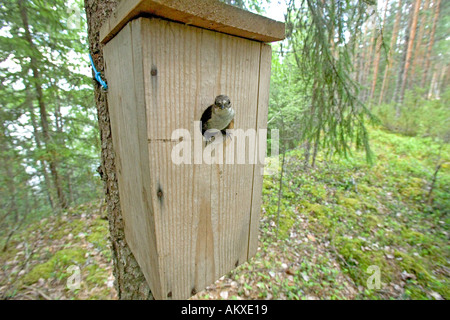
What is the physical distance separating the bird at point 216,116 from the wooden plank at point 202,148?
3 cm

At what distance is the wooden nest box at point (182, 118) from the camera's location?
0.58 meters

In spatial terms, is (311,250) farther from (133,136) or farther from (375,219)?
(133,136)

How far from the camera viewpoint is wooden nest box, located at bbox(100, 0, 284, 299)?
576 millimetres

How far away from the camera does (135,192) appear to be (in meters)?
0.78

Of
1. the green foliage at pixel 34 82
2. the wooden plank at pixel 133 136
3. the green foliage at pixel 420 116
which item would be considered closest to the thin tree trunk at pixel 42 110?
the green foliage at pixel 34 82

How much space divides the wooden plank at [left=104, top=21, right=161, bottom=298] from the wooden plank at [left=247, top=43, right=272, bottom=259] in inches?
18.9

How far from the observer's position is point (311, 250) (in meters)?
2.75

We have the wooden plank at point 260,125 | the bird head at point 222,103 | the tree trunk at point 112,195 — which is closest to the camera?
the bird head at point 222,103

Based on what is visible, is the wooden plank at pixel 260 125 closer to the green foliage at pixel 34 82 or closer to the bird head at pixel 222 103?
the bird head at pixel 222 103

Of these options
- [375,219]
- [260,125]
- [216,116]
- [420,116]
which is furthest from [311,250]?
[420,116]

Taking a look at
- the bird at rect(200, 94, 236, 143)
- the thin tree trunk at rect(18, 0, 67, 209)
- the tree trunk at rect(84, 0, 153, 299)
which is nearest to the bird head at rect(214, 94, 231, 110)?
the bird at rect(200, 94, 236, 143)

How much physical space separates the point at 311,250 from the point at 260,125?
2543 mm

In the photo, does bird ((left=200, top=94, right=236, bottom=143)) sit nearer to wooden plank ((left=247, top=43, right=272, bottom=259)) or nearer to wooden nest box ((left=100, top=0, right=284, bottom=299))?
wooden nest box ((left=100, top=0, right=284, bottom=299))
